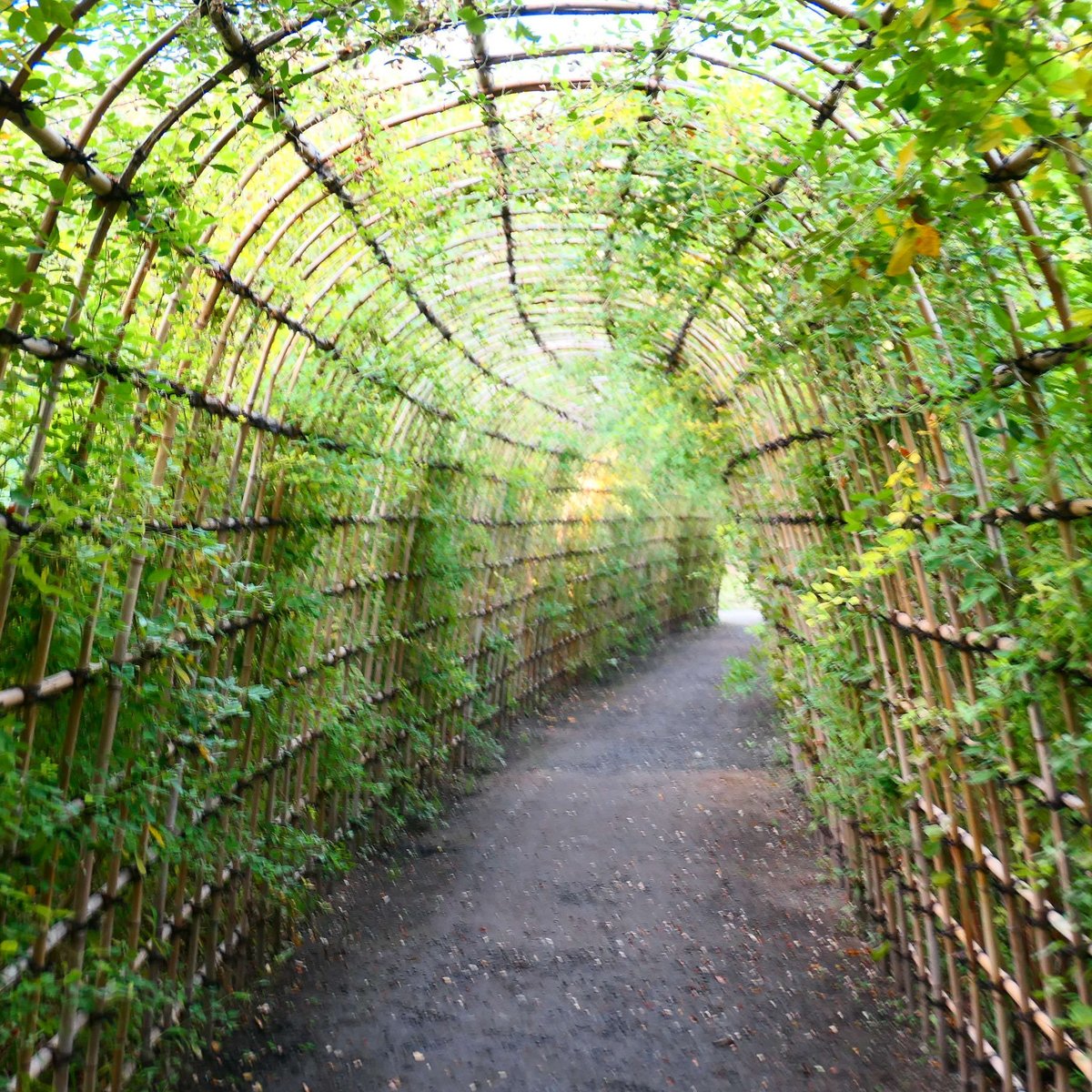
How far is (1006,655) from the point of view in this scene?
7.25ft

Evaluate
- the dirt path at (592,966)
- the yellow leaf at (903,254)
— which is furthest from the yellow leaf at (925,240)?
the dirt path at (592,966)

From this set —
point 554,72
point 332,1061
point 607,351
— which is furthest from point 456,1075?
point 607,351

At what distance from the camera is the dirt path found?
314 centimetres

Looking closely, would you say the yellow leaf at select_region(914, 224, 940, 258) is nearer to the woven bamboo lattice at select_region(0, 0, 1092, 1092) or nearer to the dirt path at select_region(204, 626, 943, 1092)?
the woven bamboo lattice at select_region(0, 0, 1092, 1092)

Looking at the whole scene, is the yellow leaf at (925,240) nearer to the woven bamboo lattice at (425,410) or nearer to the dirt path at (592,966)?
the woven bamboo lattice at (425,410)

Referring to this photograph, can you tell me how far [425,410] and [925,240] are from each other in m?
4.07

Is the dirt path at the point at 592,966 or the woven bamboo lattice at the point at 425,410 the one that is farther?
the dirt path at the point at 592,966

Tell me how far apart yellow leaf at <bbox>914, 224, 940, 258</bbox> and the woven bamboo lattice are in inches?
0.5

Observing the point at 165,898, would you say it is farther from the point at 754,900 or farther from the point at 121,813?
the point at 754,900

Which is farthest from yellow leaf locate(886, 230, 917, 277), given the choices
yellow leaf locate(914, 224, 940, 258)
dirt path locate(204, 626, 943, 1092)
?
dirt path locate(204, 626, 943, 1092)

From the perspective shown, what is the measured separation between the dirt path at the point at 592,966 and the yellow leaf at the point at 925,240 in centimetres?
248

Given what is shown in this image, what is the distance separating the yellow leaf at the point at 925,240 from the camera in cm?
170

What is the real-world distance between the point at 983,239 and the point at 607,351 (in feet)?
18.3

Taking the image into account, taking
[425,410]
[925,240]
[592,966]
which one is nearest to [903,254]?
[925,240]
